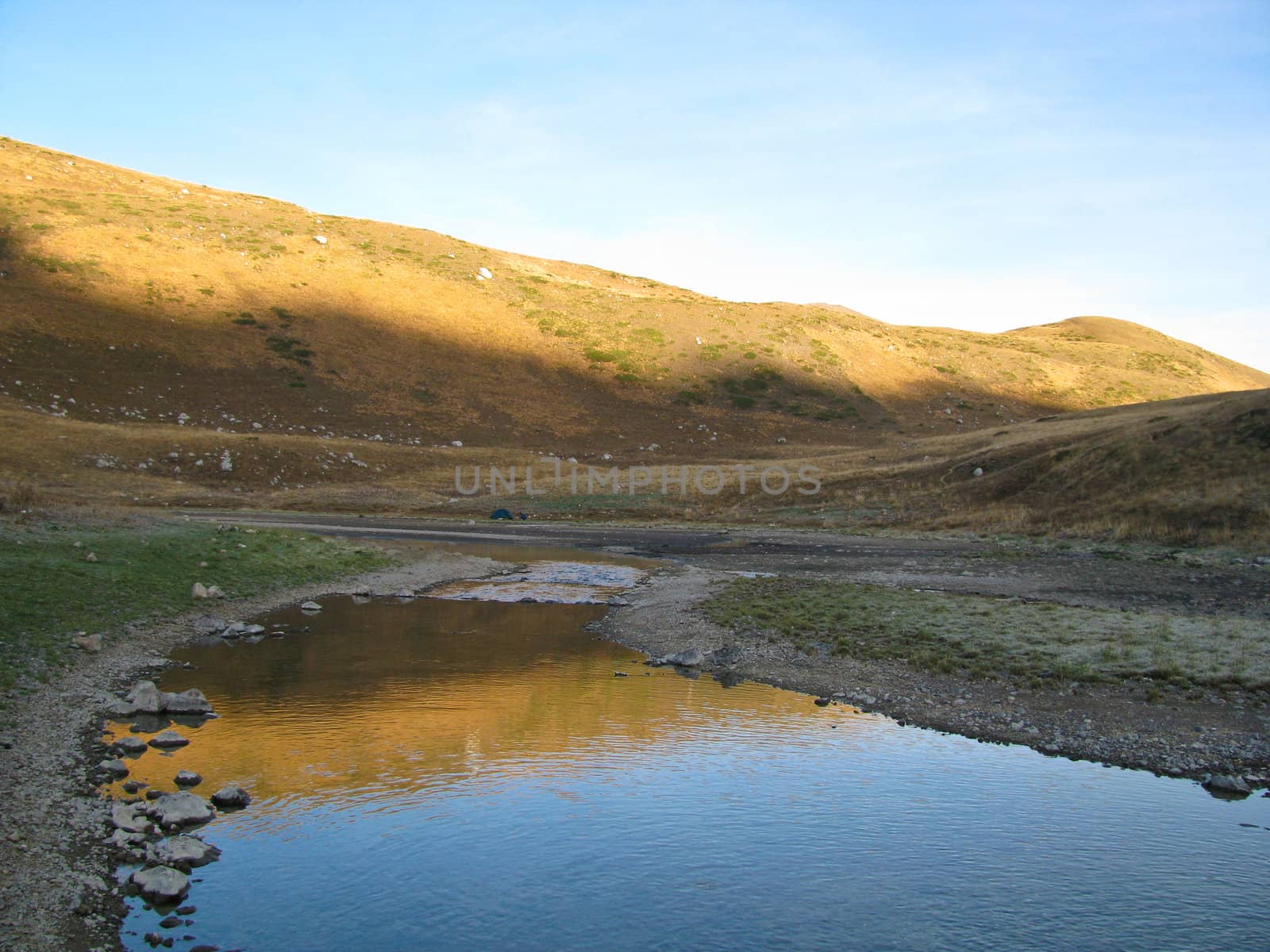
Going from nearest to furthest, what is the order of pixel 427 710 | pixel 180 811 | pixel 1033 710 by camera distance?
1. pixel 180 811
2. pixel 1033 710
3. pixel 427 710

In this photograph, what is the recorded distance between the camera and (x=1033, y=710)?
51.6 feet

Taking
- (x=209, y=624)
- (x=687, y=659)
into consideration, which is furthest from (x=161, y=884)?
(x=209, y=624)

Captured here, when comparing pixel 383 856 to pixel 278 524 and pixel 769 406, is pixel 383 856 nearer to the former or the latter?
pixel 278 524

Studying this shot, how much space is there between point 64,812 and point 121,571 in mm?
14850

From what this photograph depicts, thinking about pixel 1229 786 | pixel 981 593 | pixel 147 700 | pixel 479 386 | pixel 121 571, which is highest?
pixel 479 386

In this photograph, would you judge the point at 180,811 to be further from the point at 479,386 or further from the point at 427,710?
the point at 479,386

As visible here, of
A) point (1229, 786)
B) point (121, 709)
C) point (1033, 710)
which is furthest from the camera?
point (1033, 710)

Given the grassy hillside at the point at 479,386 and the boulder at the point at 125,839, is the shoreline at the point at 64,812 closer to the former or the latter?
the boulder at the point at 125,839

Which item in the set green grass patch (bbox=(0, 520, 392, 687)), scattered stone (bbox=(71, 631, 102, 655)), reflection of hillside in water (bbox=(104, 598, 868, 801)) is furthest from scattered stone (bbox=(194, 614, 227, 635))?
scattered stone (bbox=(71, 631, 102, 655))

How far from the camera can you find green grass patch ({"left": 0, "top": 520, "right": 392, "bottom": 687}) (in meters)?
18.2

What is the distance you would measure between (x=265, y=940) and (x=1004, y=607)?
1981 centimetres

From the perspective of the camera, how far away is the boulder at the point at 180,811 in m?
10.8

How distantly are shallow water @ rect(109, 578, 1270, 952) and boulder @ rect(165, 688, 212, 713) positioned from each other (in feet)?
1.41

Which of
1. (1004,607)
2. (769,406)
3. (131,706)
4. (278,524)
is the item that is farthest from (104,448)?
(769,406)
